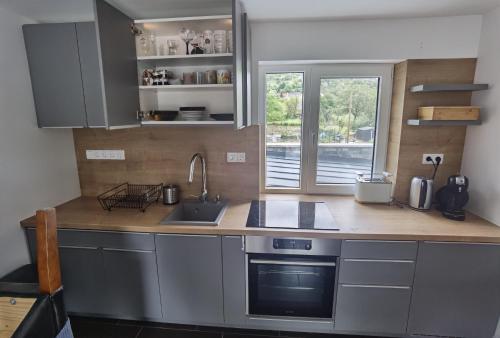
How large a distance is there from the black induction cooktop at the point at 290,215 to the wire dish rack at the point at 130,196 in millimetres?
836

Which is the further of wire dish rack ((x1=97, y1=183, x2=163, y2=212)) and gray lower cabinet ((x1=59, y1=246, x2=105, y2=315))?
wire dish rack ((x1=97, y1=183, x2=163, y2=212))

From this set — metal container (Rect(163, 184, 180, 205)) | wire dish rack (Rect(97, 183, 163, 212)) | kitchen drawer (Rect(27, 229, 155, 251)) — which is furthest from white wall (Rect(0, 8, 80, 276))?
metal container (Rect(163, 184, 180, 205))

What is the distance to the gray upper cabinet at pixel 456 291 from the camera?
156 centimetres

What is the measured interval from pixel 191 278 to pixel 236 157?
980mm

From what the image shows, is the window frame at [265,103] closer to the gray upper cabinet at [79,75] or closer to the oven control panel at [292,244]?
the oven control panel at [292,244]

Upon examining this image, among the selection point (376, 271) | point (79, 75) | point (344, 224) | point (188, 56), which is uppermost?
point (188, 56)

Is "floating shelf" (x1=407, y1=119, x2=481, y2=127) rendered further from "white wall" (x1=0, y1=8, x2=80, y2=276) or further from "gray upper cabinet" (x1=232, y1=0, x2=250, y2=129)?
"white wall" (x1=0, y1=8, x2=80, y2=276)

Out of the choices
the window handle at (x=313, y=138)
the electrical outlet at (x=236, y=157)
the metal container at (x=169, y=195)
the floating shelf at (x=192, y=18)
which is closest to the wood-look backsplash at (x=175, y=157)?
the electrical outlet at (x=236, y=157)

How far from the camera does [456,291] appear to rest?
162 centimetres

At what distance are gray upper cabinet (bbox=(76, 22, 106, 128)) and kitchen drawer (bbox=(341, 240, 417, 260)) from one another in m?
1.85

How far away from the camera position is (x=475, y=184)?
6.03 ft

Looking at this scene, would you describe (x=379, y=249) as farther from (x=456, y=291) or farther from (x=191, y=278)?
(x=191, y=278)

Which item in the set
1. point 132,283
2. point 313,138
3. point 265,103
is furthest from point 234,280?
point 265,103

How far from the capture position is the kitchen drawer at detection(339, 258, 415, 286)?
5.29 ft
